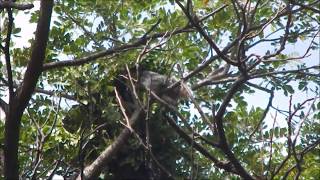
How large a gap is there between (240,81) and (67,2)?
2221mm

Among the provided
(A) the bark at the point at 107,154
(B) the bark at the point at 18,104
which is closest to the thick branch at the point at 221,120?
(B) the bark at the point at 18,104

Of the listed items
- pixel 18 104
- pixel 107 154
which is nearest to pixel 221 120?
pixel 18 104

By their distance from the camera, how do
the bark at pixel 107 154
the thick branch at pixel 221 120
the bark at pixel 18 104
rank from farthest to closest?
1. the bark at pixel 107 154
2. the bark at pixel 18 104
3. the thick branch at pixel 221 120

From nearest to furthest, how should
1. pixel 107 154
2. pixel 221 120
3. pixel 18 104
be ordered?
pixel 221 120 < pixel 18 104 < pixel 107 154

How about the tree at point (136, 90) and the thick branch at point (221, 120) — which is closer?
the thick branch at point (221, 120)

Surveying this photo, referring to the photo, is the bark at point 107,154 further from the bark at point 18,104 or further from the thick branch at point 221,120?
the thick branch at point 221,120

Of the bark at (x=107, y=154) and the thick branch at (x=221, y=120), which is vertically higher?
the bark at (x=107, y=154)

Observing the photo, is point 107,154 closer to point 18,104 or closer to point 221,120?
point 18,104

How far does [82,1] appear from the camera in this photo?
4297mm

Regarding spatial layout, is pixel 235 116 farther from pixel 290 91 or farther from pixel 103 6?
pixel 103 6

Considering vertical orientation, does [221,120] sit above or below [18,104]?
below

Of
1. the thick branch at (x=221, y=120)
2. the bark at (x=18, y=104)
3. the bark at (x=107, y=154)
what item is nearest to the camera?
the thick branch at (x=221, y=120)

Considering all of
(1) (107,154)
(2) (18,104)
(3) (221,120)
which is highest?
(1) (107,154)

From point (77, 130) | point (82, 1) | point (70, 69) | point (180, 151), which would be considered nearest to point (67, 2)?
point (82, 1)
